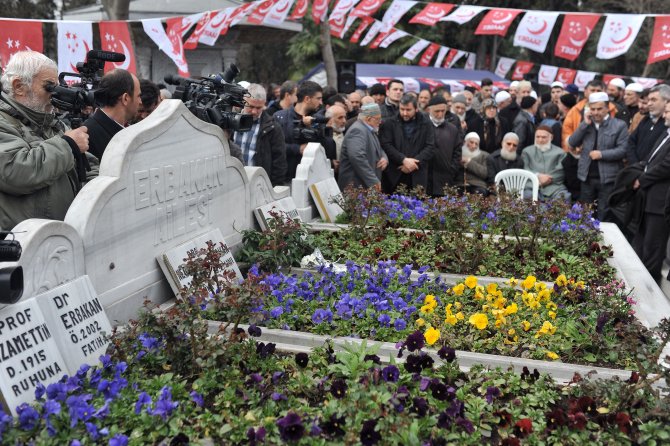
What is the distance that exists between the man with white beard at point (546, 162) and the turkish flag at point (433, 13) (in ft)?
20.7

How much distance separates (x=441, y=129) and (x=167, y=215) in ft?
17.4

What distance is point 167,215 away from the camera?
13.7ft

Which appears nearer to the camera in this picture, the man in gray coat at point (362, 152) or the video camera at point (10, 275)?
the video camera at point (10, 275)

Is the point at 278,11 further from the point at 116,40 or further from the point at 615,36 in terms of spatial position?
the point at 615,36

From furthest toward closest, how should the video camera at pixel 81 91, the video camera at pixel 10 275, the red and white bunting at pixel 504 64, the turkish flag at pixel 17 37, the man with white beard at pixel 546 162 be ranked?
1. the red and white bunting at pixel 504 64
2. the man with white beard at pixel 546 162
3. the turkish flag at pixel 17 37
4. the video camera at pixel 81 91
5. the video camera at pixel 10 275

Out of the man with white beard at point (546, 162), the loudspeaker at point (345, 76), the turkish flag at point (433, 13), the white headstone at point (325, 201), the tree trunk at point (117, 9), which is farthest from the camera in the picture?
the loudspeaker at point (345, 76)

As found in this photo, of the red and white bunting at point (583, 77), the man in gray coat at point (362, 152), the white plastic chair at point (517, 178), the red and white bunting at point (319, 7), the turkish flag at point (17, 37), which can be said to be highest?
the red and white bunting at point (319, 7)

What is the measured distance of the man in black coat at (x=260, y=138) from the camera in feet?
21.7

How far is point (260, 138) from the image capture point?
6.65 m

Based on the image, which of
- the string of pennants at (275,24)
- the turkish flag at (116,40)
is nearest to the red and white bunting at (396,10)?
the string of pennants at (275,24)

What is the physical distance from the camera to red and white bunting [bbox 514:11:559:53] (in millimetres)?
13523

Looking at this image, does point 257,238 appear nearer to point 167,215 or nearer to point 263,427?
point 167,215

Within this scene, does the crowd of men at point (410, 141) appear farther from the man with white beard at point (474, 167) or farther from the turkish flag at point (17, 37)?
the turkish flag at point (17, 37)

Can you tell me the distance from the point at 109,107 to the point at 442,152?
5.19 m
